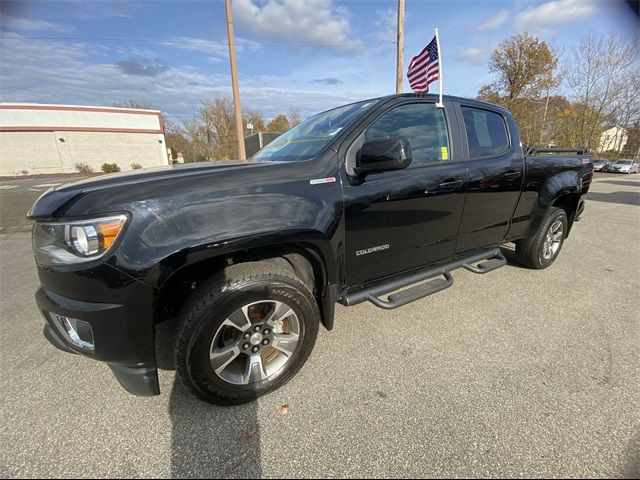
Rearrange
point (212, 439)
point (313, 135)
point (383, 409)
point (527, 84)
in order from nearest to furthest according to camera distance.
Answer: point (212, 439) → point (383, 409) → point (313, 135) → point (527, 84)

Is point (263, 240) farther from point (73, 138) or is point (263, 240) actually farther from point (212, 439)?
point (73, 138)

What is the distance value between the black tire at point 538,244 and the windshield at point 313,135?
2.71 metres

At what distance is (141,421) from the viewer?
73.7 inches

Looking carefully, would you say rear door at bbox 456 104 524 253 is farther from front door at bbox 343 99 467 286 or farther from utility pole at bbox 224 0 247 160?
utility pole at bbox 224 0 247 160

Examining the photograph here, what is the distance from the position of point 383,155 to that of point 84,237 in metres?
1.69

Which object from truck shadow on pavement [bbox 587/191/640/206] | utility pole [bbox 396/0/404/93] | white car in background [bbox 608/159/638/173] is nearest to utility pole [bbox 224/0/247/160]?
utility pole [bbox 396/0/404/93]

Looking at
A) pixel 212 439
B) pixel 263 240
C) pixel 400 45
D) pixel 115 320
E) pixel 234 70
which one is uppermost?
pixel 400 45

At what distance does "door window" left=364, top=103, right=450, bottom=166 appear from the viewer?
2.47m

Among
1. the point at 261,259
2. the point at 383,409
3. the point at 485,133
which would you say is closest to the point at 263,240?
the point at 261,259

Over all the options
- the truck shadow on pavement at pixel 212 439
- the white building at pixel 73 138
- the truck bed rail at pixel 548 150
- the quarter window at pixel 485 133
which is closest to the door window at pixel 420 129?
the quarter window at pixel 485 133

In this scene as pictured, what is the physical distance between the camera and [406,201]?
7.92ft

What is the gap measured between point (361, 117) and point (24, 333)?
344 centimetres

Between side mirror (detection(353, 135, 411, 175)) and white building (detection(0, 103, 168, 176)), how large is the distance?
122 feet

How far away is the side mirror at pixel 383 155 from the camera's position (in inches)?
77.7
